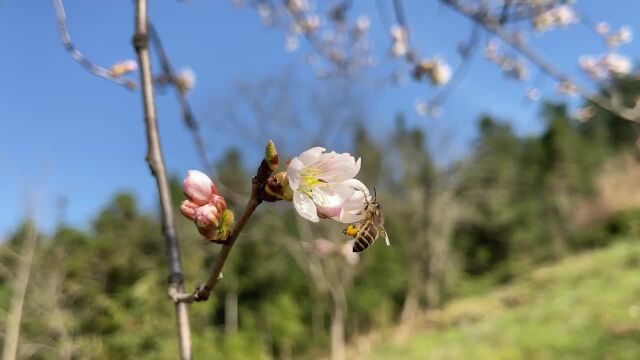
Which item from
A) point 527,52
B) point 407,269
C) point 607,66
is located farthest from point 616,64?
point 407,269

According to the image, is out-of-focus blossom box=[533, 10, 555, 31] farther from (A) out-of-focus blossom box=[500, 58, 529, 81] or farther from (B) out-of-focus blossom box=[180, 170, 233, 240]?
(B) out-of-focus blossom box=[180, 170, 233, 240]

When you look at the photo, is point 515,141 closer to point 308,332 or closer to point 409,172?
point 409,172

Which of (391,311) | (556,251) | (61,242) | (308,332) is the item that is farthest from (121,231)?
(556,251)

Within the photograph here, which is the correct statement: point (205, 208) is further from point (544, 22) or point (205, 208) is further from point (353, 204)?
point (544, 22)

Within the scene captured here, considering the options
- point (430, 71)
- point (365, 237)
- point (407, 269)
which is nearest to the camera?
point (365, 237)

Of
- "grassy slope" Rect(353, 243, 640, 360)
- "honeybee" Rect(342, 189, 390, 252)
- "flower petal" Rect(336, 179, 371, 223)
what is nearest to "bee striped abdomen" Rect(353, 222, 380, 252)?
"honeybee" Rect(342, 189, 390, 252)

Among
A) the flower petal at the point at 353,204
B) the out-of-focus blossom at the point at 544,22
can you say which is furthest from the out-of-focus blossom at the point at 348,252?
the out-of-focus blossom at the point at 544,22
